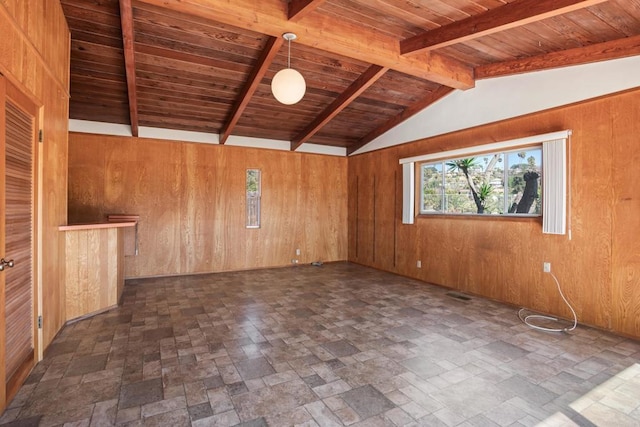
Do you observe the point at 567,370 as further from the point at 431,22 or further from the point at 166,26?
the point at 166,26

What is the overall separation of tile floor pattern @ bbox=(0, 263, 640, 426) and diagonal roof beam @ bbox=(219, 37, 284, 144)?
2.96 m

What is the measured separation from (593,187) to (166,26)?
501 cm

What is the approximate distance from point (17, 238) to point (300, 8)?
298 centimetres

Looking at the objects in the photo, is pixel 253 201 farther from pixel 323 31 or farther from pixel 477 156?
pixel 477 156

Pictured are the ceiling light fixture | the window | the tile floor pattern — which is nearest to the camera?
the tile floor pattern

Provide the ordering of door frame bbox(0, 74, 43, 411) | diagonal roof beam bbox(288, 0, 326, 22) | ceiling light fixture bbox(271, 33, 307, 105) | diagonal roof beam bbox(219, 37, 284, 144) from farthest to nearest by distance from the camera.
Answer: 1. diagonal roof beam bbox(219, 37, 284, 144)
2. ceiling light fixture bbox(271, 33, 307, 105)
3. diagonal roof beam bbox(288, 0, 326, 22)
4. door frame bbox(0, 74, 43, 411)

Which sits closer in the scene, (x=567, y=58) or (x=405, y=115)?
(x=567, y=58)

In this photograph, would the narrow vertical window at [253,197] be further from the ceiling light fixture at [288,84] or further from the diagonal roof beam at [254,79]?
the ceiling light fixture at [288,84]

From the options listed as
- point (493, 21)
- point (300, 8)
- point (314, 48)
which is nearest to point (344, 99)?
point (314, 48)

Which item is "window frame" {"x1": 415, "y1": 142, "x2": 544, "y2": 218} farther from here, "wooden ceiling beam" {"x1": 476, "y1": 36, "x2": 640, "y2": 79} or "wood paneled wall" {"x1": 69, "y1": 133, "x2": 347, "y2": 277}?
"wood paneled wall" {"x1": 69, "y1": 133, "x2": 347, "y2": 277}

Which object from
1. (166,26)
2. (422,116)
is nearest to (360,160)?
(422,116)

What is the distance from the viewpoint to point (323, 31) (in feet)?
11.1

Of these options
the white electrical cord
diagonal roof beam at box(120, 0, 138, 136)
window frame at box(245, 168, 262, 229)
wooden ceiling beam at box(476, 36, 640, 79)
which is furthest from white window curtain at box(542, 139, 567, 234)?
window frame at box(245, 168, 262, 229)

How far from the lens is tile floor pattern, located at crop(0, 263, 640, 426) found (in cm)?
204
